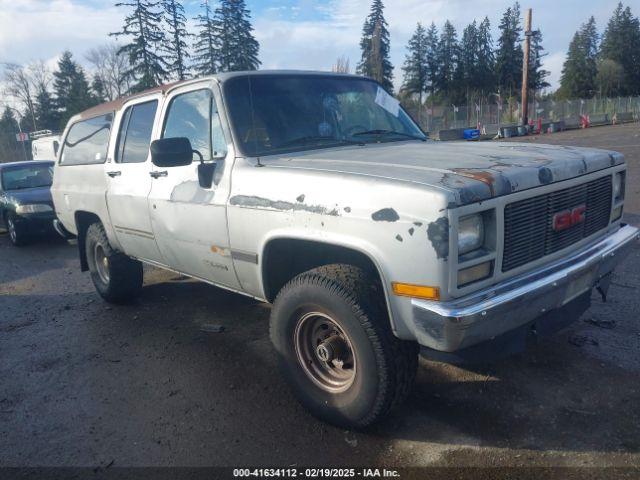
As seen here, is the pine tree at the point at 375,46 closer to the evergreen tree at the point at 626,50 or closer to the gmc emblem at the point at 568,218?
the evergreen tree at the point at 626,50

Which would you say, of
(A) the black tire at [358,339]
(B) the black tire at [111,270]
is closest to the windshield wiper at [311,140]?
(A) the black tire at [358,339]

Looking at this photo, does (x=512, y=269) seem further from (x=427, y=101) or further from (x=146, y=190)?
(x=427, y=101)

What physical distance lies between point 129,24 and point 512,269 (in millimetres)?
35900

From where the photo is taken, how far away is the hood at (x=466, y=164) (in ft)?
7.91

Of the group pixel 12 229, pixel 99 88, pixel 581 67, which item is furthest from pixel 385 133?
pixel 581 67

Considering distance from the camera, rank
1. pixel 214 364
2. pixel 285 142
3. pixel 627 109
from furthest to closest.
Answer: pixel 627 109 < pixel 214 364 < pixel 285 142

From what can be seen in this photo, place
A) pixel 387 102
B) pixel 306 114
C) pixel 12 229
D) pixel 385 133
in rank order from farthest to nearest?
pixel 12 229 → pixel 387 102 → pixel 385 133 → pixel 306 114

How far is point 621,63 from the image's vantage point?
66.8 m

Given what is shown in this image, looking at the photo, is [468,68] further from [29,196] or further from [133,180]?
[133,180]

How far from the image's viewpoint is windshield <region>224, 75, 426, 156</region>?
346 cm

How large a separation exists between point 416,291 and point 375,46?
155 feet

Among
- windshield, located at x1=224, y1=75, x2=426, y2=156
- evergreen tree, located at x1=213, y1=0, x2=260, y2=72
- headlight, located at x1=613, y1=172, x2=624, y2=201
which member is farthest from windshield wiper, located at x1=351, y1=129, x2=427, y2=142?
evergreen tree, located at x1=213, y1=0, x2=260, y2=72

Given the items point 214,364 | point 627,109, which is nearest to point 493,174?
point 214,364

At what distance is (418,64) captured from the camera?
209 feet
